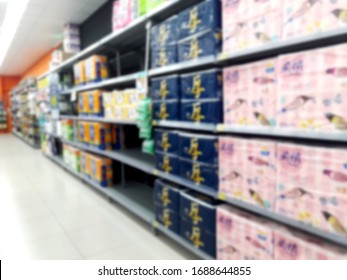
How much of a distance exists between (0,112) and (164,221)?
15955mm

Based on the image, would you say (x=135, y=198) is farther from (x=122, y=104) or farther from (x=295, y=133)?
(x=295, y=133)

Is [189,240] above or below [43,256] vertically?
above

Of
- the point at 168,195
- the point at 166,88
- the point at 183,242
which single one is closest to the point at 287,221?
the point at 183,242

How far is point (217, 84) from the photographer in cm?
172

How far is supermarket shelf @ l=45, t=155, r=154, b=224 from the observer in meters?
2.71

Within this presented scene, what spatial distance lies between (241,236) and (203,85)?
93 centimetres

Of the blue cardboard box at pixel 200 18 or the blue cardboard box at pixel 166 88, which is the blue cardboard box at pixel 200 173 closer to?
the blue cardboard box at pixel 166 88

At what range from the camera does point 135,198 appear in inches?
124

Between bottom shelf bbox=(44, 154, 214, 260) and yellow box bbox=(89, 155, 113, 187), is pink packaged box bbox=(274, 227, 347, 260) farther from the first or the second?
yellow box bbox=(89, 155, 113, 187)

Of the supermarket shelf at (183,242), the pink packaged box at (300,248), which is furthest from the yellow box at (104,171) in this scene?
the pink packaged box at (300,248)

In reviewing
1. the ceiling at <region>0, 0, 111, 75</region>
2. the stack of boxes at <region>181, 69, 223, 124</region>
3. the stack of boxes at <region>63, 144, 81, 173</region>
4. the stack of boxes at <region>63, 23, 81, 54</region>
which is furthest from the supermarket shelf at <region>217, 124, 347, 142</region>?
the stack of boxes at <region>63, 23, 81, 54</region>
